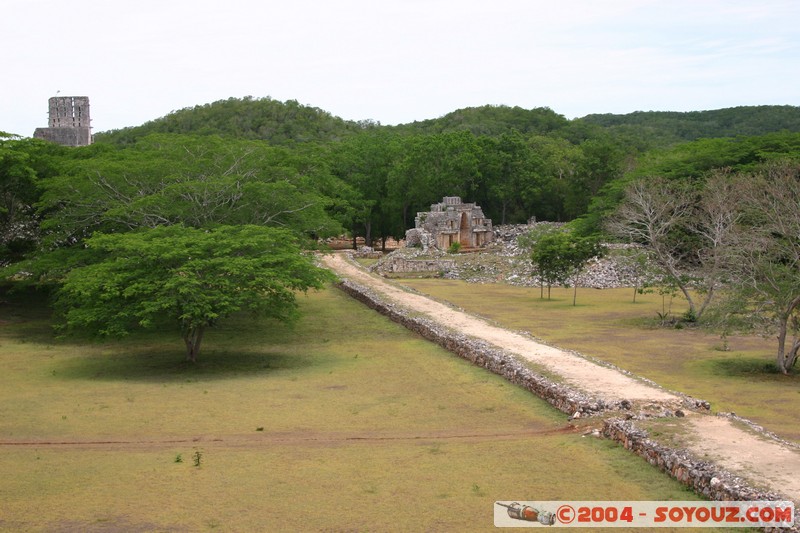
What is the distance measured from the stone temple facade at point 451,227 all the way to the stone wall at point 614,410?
32.2 m

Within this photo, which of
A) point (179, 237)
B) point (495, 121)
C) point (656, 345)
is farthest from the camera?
point (495, 121)

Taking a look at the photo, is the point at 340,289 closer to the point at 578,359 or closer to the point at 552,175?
the point at 578,359

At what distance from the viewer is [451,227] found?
6000cm

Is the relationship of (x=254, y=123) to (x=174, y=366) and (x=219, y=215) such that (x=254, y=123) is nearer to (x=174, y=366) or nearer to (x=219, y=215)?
(x=219, y=215)

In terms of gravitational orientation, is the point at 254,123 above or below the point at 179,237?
above

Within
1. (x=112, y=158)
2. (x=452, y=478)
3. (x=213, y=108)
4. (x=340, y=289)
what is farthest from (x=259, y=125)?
(x=452, y=478)

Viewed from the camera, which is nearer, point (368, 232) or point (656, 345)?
point (656, 345)

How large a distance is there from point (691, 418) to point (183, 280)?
12062mm

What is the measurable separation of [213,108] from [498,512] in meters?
98.7

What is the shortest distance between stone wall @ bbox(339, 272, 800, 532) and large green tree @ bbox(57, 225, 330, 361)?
4506 mm

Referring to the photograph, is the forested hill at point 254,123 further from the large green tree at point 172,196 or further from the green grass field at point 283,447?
the green grass field at point 283,447

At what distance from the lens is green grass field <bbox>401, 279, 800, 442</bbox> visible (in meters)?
17.5

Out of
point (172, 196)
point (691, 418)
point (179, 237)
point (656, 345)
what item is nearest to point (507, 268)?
point (656, 345)

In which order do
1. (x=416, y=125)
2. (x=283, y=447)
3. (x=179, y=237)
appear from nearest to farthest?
(x=283, y=447), (x=179, y=237), (x=416, y=125)
